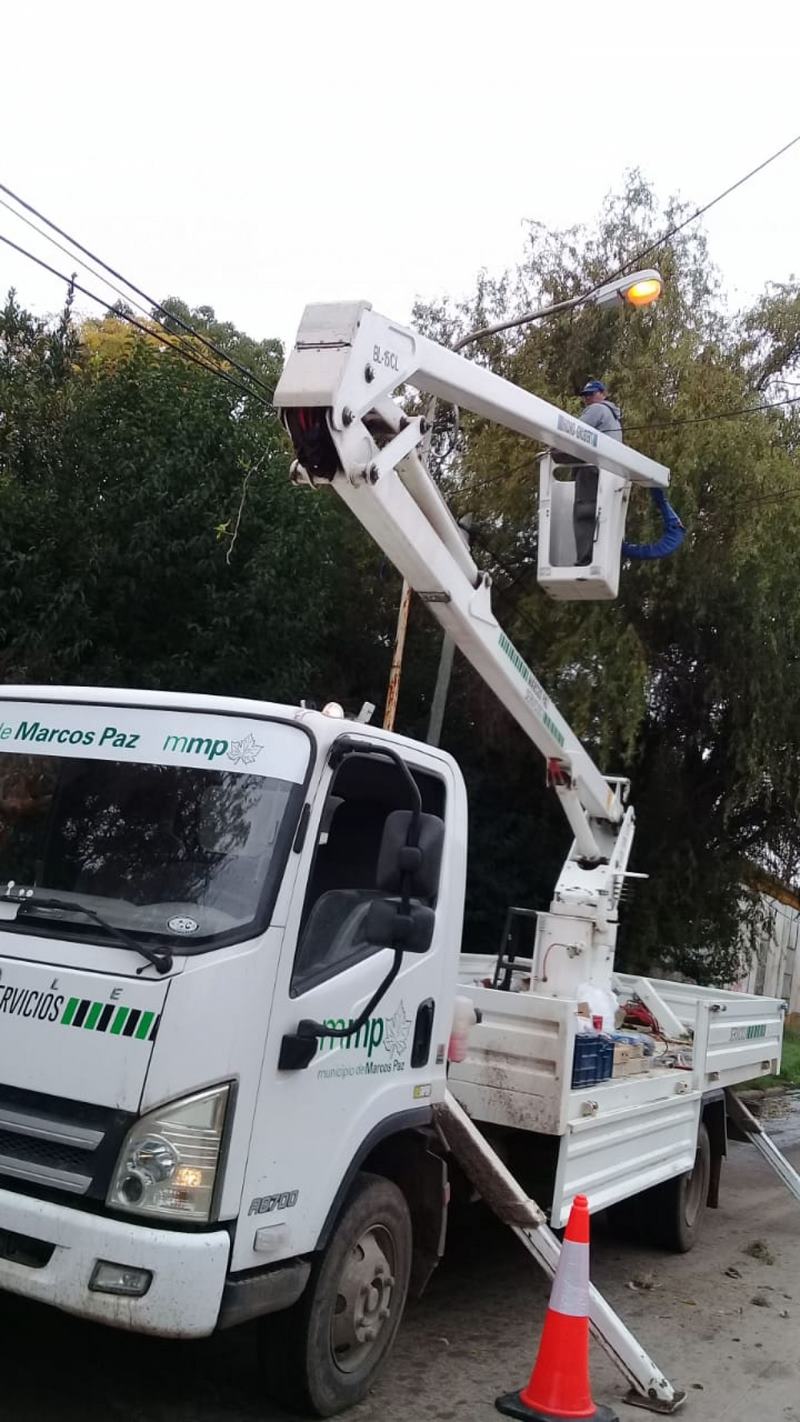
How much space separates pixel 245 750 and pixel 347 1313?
200 centimetres

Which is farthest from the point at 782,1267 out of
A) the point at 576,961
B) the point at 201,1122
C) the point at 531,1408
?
the point at 201,1122

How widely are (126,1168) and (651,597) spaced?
11.6 m

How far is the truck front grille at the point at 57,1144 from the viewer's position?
3723 mm

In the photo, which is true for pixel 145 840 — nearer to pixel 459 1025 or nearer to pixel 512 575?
pixel 459 1025

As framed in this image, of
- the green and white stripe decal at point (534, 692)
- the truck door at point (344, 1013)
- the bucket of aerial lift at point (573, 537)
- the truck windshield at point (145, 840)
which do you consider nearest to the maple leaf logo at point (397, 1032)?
the truck door at point (344, 1013)

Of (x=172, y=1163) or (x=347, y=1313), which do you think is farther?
(x=347, y=1313)

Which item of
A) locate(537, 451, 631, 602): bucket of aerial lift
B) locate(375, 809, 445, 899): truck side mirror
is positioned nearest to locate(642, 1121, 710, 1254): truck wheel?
locate(537, 451, 631, 602): bucket of aerial lift

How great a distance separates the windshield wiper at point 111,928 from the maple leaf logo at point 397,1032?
1.14 m

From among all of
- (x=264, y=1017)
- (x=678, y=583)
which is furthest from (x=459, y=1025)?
(x=678, y=583)

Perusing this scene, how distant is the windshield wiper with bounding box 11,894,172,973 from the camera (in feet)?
12.6

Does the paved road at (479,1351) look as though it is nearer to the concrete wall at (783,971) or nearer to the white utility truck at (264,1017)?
the white utility truck at (264,1017)

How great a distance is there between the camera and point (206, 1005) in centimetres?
383

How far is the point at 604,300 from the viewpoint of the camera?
8.59 metres

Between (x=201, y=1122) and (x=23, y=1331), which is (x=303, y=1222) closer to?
(x=201, y=1122)
